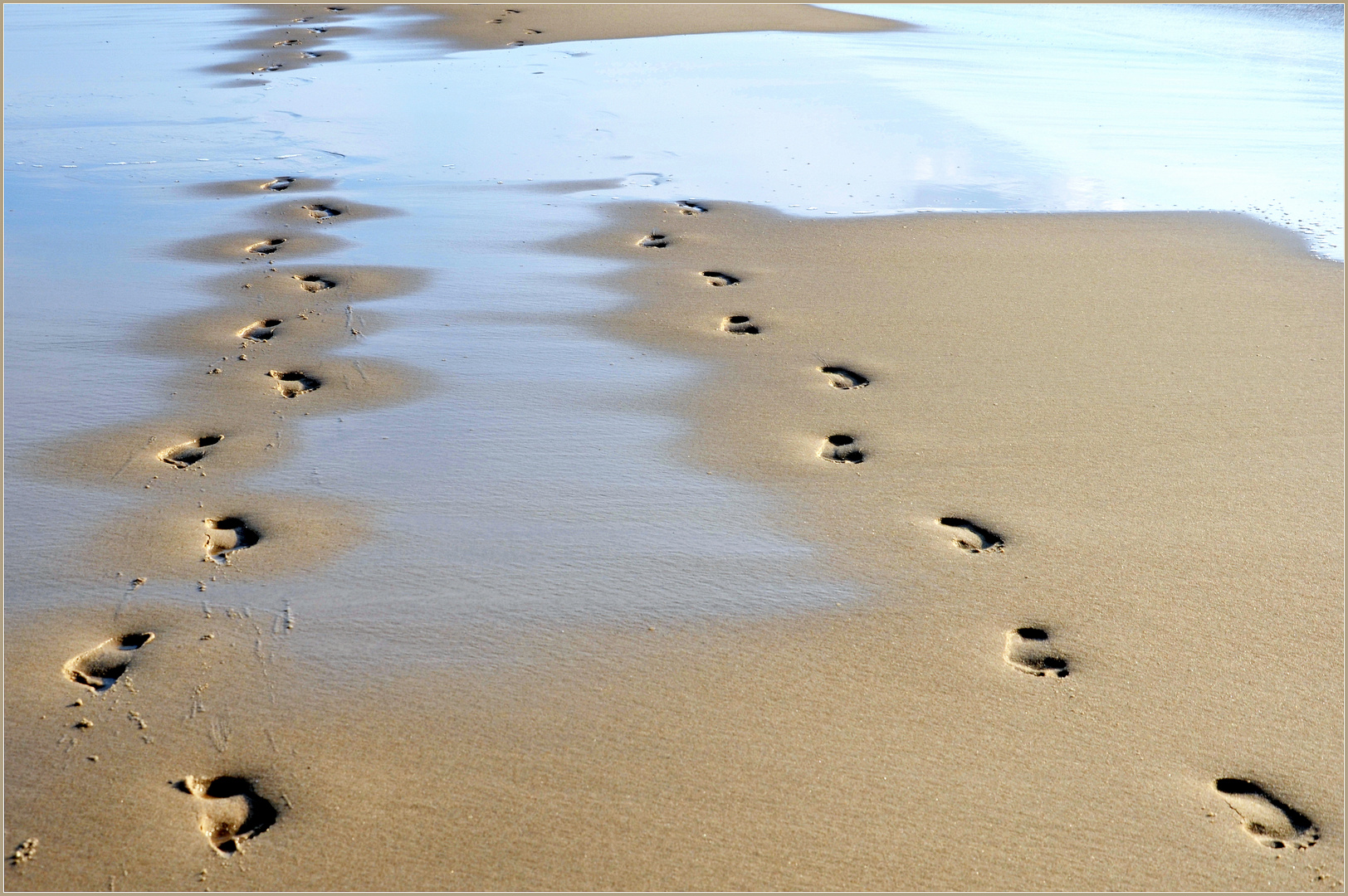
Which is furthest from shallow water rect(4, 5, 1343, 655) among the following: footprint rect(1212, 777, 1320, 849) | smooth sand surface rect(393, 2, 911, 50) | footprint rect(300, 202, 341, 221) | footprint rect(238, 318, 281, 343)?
footprint rect(1212, 777, 1320, 849)

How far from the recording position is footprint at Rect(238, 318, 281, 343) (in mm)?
5328

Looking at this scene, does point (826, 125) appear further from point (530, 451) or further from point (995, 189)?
point (530, 451)

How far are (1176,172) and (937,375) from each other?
4.91 metres

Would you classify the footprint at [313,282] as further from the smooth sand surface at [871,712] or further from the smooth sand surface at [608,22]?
the smooth sand surface at [608,22]

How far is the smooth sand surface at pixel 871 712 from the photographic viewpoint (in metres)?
2.51

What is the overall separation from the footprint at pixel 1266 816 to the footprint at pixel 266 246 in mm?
5677

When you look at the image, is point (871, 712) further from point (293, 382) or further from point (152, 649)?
point (293, 382)

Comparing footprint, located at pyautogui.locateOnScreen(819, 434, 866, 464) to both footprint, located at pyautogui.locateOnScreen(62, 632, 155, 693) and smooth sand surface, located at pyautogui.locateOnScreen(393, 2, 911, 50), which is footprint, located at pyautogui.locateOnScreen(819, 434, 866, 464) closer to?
footprint, located at pyautogui.locateOnScreen(62, 632, 155, 693)

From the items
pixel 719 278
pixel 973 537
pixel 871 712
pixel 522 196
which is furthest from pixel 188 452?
pixel 522 196

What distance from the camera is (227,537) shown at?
12.1ft

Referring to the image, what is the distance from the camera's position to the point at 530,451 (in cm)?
430

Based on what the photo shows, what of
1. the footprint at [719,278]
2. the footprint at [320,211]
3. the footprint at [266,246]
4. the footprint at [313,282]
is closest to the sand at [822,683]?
the footprint at [313,282]

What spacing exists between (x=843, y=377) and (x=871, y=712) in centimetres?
229

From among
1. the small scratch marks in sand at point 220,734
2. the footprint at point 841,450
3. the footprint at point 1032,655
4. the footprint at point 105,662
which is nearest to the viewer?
the small scratch marks in sand at point 220,734
